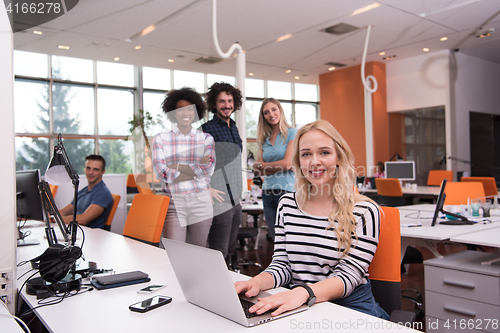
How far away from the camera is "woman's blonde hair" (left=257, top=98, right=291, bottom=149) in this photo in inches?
117

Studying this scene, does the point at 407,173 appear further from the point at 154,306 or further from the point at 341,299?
the point at 154,306

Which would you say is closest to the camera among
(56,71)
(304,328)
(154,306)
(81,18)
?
(304,328)

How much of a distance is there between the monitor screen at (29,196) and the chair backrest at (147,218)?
22.3 inches

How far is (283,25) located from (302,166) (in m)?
5.44

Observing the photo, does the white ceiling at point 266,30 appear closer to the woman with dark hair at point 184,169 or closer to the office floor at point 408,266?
the office floor at point 408,266

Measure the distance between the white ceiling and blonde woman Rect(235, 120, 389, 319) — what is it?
448 centimetres

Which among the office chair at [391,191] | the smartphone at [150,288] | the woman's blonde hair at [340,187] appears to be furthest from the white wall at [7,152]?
the office chair at [391,191]

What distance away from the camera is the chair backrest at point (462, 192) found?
3.69 metres

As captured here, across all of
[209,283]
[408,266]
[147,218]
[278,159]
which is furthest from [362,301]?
[408,266]

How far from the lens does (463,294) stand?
6.63 feet

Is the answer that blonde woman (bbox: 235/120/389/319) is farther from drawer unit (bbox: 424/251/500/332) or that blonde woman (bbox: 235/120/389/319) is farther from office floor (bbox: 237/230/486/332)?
office floor (bbox: 237/230/486/332)

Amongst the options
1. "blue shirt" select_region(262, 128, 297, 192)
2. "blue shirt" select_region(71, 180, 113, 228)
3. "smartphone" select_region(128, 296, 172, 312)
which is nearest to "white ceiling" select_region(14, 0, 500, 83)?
"blue shirt" select_region(71, 180, 113, 228)

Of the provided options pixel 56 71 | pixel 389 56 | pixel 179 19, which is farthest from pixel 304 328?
pixel 56 71

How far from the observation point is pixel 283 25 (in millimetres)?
6410
